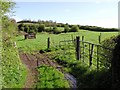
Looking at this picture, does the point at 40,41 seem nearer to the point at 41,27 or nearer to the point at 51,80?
the point at 41,27

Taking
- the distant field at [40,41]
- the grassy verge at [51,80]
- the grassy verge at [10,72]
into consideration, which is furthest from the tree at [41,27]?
the grassy verge at [10,72]

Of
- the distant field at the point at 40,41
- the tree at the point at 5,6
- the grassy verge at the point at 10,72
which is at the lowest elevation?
the distant field at the point at 40,41

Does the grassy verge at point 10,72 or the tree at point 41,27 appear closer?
the grassy verge at point 10,72

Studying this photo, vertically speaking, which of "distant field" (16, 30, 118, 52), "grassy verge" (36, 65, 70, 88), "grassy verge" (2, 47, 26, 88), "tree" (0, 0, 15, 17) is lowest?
"distant field" (16, 30, 118, 52)

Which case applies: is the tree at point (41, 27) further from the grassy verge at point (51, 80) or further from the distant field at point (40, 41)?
the grassy verge at point (51, 80)

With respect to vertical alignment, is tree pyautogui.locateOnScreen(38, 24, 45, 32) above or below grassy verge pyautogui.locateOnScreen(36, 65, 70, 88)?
above

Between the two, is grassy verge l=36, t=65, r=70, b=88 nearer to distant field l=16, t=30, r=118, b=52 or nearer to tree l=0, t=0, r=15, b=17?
tree l=0, t=0, r=15, b=17

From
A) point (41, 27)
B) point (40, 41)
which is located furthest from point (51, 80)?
point (41, 27)

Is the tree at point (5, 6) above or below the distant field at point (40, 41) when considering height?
above

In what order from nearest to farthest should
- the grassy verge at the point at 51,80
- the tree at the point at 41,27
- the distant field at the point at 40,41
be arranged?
the grassy verge at the point at 51,80
the distant field at the point at 40,41
the tree at the point at 41,27

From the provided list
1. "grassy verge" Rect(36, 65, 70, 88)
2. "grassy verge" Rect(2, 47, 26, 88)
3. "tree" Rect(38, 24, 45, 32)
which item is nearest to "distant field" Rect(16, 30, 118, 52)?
"tree" Rect(38, 24, 45, 32)

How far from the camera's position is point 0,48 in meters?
14.6

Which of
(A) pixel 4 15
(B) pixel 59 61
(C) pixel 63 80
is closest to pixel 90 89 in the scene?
(C) pixel 63 80

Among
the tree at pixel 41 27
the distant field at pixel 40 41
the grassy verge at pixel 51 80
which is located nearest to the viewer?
the grassy verge at pixel 51 80
